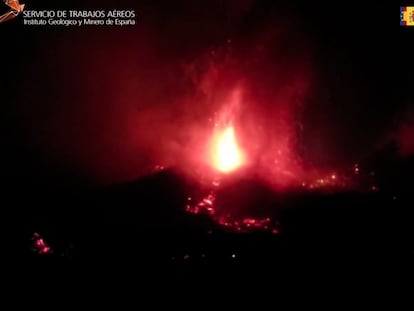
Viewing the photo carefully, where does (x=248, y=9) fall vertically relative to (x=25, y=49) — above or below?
above

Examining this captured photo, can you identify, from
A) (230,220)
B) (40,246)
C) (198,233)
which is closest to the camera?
(40,246)

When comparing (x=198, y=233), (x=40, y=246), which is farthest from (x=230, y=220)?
(x=40, y=246)

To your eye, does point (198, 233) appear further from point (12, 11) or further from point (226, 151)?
Result: point (12, 11)

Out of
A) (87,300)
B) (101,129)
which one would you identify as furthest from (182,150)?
(87,300)

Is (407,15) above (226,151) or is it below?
above

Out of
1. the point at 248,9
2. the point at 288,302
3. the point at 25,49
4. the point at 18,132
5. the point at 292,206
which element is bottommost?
the point at 288,302

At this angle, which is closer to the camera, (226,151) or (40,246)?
(40,246)

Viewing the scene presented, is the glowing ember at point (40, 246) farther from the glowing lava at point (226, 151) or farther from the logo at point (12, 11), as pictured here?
the logo at point (12, 11)

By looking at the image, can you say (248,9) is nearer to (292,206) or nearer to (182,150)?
(182,150)
